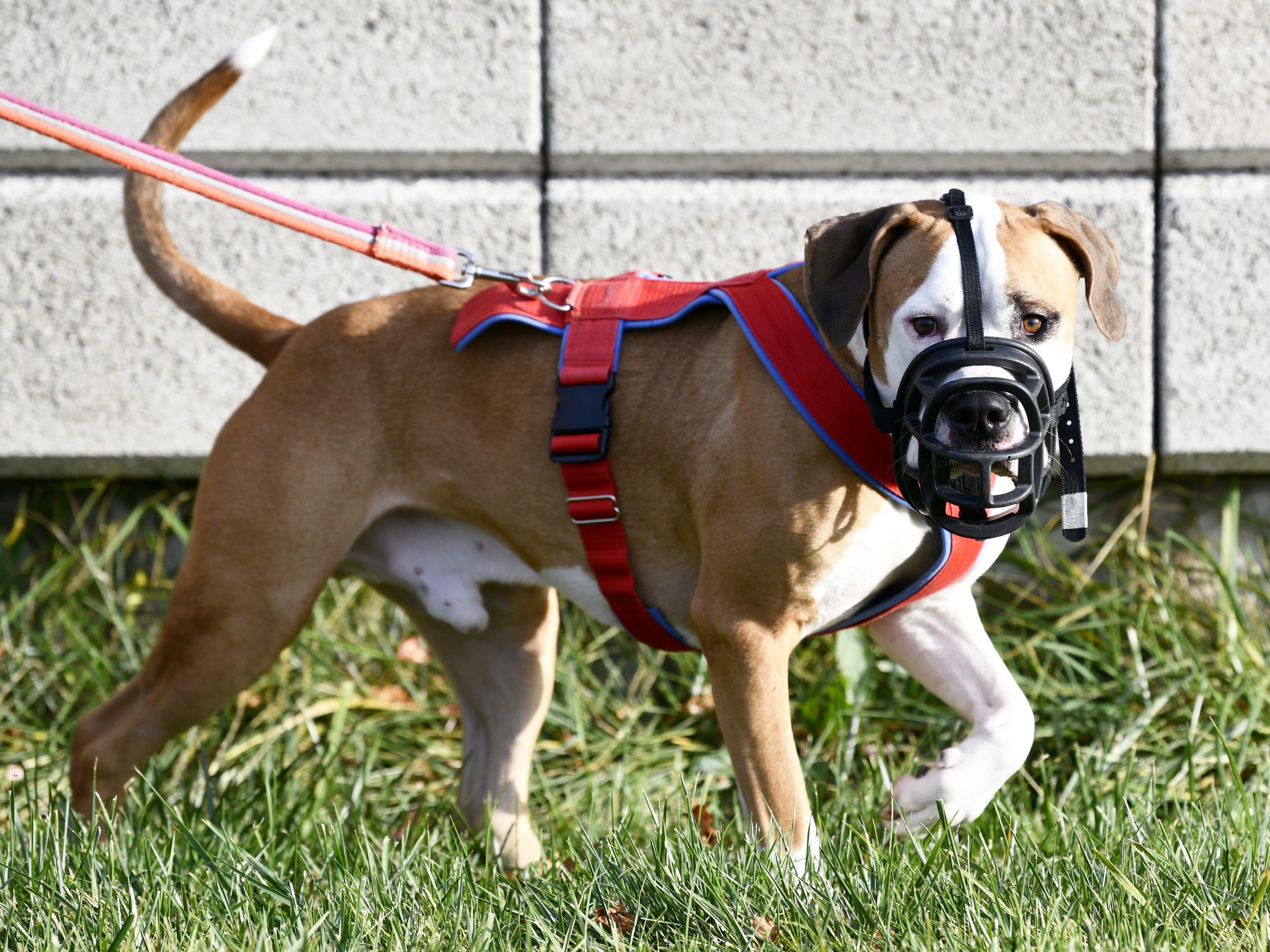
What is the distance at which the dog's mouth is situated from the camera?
6.79ft

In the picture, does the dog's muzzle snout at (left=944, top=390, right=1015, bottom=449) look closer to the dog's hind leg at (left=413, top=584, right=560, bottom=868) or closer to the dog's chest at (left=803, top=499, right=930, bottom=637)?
the dog's chest at (left=803, top=499, right=930, bottom=637)

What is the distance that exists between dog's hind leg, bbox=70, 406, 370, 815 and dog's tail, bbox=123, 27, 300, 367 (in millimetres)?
319

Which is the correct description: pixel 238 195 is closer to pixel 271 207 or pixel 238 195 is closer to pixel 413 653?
pixel 271 207

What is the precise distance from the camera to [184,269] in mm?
3100

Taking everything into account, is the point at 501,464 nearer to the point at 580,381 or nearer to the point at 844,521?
the point at 580,381

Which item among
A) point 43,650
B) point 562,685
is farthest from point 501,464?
point 43,650

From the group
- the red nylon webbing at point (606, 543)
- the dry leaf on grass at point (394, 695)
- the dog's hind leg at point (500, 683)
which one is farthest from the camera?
the dry leaf on grass at point (394, 695)

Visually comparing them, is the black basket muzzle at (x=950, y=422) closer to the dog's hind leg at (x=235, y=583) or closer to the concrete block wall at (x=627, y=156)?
the dog's hind leg at (x=235, y=583)

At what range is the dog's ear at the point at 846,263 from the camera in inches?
88.0

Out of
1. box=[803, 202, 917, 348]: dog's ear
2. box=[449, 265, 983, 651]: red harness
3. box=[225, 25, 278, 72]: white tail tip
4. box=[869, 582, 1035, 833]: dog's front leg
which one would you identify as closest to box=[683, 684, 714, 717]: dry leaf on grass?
box=[449, 265, 983, 651]: red harness

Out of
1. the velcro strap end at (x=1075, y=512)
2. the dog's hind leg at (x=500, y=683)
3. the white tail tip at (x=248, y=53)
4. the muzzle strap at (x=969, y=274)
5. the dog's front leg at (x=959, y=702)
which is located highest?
the white tail tip at (x=248, y=53)

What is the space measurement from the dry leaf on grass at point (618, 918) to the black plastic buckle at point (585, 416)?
0.96 m

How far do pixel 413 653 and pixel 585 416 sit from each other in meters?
1.63

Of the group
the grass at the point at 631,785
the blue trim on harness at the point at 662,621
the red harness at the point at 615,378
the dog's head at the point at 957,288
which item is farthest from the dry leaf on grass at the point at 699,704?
the dog's head at the point at 957,288
